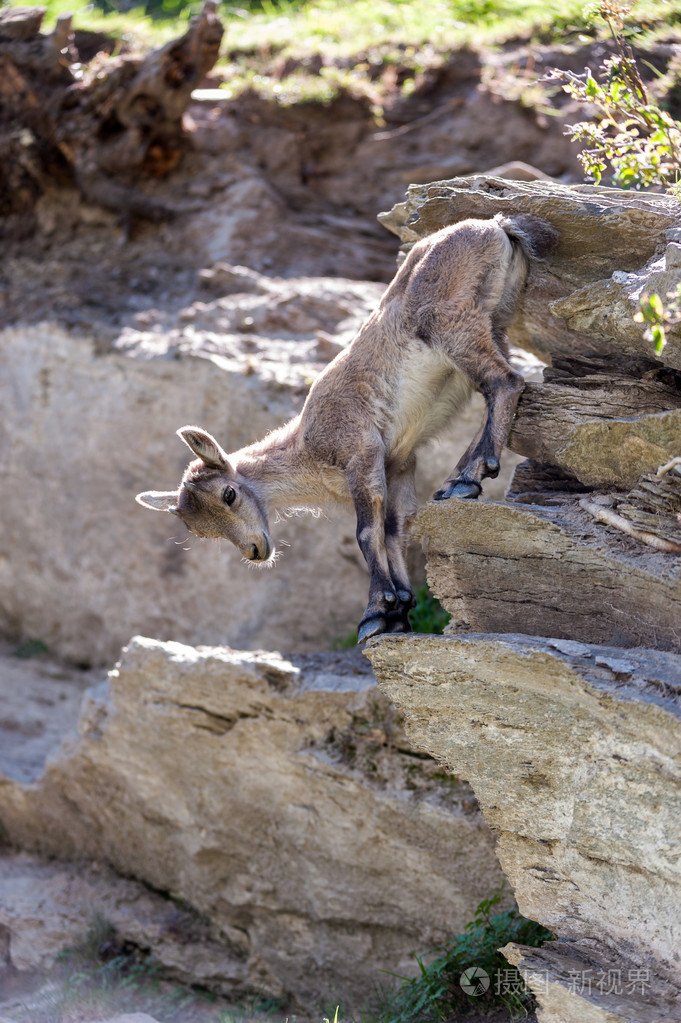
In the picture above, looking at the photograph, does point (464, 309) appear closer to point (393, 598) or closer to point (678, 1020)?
point (393, 598)

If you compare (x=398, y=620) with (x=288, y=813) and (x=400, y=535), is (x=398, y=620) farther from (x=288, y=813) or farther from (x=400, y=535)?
(x=288, y=813)

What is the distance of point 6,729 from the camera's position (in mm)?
8516

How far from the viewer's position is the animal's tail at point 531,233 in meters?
5.28

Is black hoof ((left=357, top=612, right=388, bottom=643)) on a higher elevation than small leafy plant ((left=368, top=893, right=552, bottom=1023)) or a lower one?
higher

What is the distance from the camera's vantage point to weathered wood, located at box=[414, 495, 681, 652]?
422 centimetres

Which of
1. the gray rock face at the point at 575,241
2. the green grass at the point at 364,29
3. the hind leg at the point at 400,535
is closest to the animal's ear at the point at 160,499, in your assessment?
the hind leg at the point at 400,535

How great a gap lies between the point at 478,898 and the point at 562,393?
313 cm

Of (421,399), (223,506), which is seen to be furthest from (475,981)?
(421,399)

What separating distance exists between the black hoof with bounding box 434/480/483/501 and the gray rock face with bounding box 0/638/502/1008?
171cm

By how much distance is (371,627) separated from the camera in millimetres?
4969

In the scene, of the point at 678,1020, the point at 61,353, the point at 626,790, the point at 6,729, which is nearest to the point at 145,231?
the point at 61,353

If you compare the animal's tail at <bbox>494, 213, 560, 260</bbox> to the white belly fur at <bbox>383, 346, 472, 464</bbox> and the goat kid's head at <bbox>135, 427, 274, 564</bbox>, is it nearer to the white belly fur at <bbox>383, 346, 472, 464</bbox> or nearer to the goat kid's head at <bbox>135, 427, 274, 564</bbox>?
the white belly fur at <bbox>383, 346, 472, 464</bbox>

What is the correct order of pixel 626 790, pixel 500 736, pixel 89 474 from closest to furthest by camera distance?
pixel 626 790, pixel 500 736, pixel 89 474

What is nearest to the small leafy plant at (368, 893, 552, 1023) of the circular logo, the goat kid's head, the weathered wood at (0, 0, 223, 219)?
the circular logo
